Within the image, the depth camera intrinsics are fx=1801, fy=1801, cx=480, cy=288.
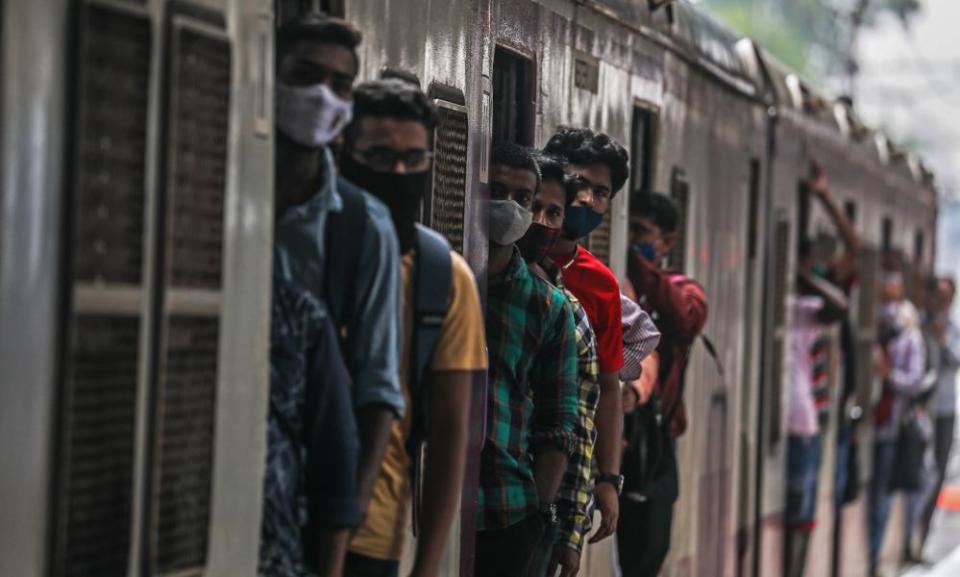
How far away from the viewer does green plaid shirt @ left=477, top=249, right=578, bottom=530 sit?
362cm

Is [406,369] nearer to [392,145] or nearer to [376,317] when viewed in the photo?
[376,317]

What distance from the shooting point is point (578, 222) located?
4.00m

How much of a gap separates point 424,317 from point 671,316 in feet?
6.96

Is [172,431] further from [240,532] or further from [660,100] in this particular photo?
[660,100]

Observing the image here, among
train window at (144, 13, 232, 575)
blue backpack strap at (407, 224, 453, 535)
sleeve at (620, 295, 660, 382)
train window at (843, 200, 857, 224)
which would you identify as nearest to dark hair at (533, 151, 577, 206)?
sleeve at (620, 295, 660, 382)

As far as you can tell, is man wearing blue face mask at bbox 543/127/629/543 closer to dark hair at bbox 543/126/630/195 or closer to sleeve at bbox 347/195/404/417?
dark hair at bbox 543/126/630/195

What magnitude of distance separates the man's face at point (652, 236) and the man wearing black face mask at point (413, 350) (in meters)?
1.55

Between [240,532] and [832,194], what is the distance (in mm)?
5489

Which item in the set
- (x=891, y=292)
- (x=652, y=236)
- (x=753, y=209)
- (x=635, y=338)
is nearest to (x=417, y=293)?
(x=635, y=338)

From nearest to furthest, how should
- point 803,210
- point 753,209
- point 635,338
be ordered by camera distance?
point 635,338 → point 753,209 → point 803,210

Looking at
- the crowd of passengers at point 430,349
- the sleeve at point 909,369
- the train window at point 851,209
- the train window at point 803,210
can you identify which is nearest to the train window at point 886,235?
the sleeve at point 909,369

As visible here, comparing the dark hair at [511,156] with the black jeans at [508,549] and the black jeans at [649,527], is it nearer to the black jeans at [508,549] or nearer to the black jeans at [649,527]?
the black jeans at [508,549]

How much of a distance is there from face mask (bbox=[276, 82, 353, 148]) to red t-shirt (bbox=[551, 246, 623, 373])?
145 cm

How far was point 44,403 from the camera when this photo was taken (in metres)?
2.02
